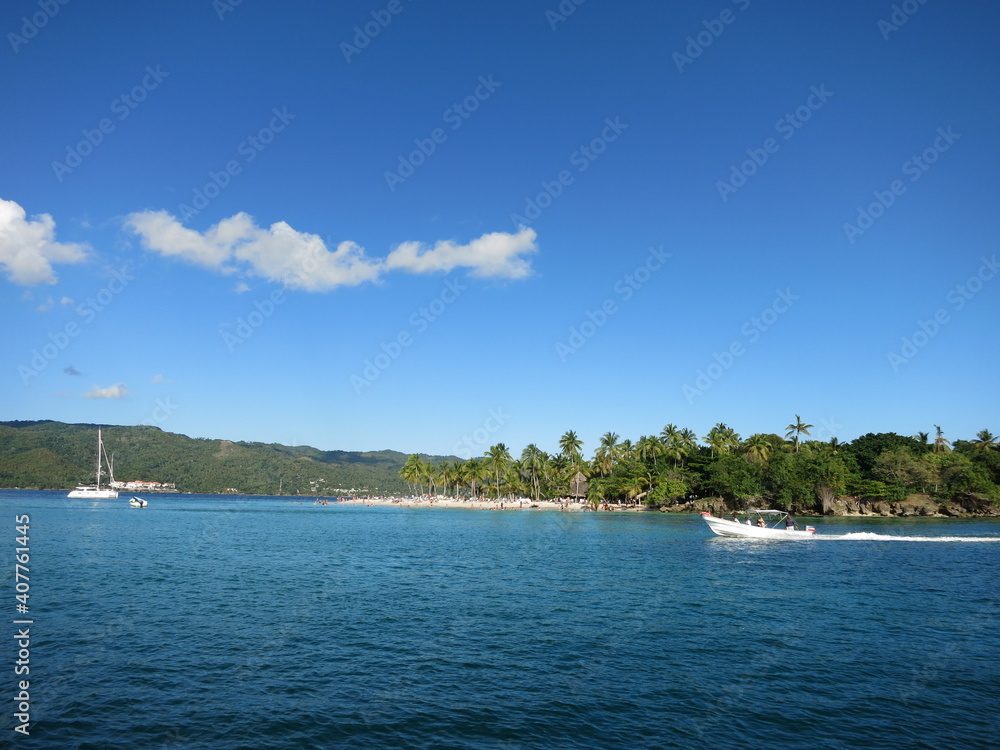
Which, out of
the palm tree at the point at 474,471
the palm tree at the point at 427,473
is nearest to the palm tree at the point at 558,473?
the palm tree at the point at 474,471

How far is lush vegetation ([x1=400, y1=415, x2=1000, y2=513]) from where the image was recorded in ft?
336

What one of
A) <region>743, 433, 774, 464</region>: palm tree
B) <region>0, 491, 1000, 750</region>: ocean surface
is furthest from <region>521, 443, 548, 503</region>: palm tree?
<region>0, 491, 1000, 750</region>: ocean surface

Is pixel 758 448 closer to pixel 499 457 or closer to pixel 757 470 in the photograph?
pixel 757 470

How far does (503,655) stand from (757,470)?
108 meters

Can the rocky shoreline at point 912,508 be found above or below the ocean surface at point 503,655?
below

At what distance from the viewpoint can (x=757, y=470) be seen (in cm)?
11406

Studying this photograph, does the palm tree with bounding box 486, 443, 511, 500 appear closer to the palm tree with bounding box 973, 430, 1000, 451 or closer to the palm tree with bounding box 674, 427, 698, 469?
the palm tree with bounding box 674, 427, 698, 469

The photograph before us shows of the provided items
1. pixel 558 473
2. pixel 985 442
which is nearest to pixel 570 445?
pixel 558 473

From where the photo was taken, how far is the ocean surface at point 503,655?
14.0 meters

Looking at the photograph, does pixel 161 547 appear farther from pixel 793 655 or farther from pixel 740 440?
pixel 740 440

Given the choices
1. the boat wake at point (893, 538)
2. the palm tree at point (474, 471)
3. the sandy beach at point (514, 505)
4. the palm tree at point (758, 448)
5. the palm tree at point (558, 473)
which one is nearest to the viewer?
the boat wake at point (893, 538)

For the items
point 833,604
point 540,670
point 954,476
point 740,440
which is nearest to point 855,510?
point 954,476

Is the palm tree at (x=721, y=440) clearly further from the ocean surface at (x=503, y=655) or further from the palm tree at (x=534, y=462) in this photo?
the ocean surface at (x=503, y=655)

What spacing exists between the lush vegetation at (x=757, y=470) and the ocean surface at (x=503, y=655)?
229 feet
